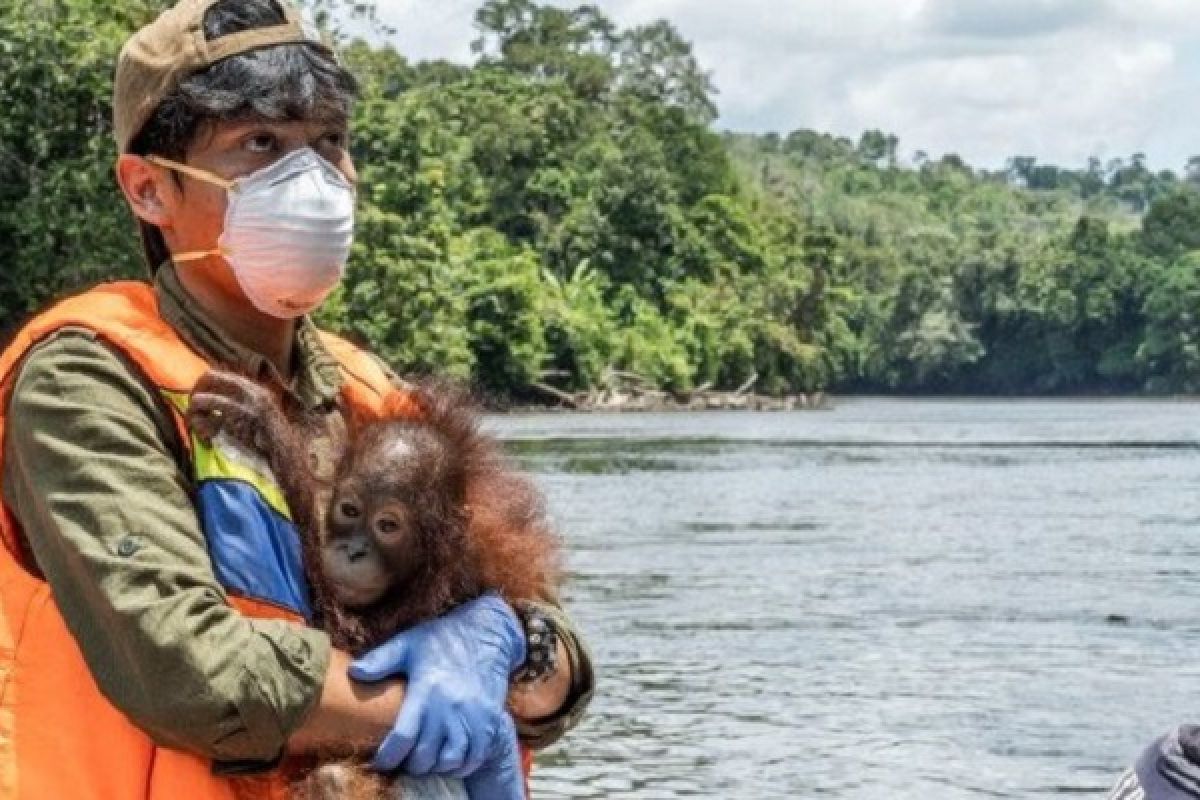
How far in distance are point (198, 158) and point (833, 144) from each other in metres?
176

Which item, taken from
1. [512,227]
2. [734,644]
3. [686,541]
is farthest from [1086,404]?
[734,644]

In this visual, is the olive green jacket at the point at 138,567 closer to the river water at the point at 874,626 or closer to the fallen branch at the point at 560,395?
the river water at the point at 874,626

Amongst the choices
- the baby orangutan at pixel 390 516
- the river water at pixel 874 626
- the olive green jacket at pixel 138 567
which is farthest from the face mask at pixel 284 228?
the river water at pixel 874 626

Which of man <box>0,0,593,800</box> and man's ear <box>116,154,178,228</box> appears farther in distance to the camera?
man's ear <box>116,154,178,228</box>

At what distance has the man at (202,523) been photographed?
85.7 inches

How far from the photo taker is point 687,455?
42.2 m

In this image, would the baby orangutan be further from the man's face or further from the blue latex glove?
the man's face

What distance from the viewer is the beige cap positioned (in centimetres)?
248

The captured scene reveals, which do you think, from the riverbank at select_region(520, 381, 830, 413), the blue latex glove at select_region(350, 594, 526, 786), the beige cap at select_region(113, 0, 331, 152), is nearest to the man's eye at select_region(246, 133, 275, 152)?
the beige cap at select_region(113, 0, 331, 152)

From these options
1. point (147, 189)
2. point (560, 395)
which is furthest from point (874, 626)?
point (560, 395)

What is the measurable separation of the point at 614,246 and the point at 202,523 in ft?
244

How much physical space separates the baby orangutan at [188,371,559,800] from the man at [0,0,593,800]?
0.10 ft

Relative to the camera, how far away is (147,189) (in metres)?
2.61

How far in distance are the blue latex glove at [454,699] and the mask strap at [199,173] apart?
55cm
